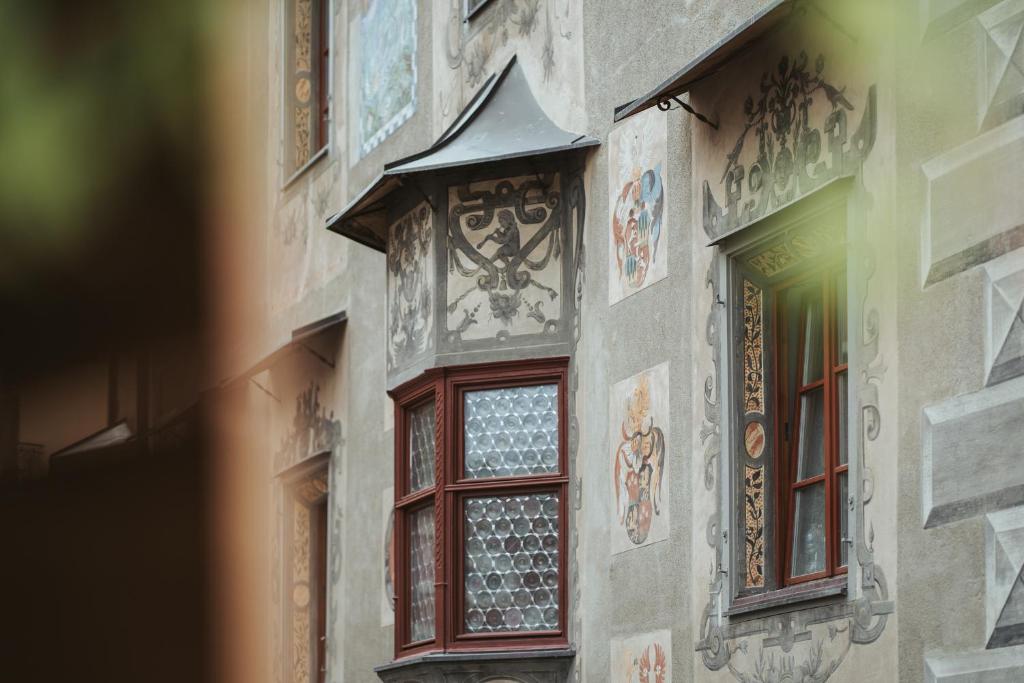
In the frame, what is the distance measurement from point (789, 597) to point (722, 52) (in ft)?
7.73

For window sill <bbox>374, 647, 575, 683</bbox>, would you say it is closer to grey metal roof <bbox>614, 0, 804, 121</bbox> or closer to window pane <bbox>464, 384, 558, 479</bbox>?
window pane <bbox>464, 384, 558, 479</bbox>

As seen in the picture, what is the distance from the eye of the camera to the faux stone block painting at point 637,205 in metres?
7.62

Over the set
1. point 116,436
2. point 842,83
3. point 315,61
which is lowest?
point 116,436

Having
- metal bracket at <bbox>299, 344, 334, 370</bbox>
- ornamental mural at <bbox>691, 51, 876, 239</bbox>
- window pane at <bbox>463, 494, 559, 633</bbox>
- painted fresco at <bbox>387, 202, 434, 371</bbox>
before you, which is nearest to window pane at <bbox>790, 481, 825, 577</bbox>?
ornamental mural at <bbox>691, 51, 876, 239</bbox>

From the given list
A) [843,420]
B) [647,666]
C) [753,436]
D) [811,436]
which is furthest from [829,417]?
[647,666]

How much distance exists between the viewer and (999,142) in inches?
187

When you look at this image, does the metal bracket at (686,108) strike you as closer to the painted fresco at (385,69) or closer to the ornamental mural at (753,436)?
the ornamental mural at (753,436)

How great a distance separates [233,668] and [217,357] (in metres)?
0.70

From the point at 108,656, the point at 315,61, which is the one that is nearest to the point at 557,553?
the point at 315,61

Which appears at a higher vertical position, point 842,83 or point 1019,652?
point 842,83

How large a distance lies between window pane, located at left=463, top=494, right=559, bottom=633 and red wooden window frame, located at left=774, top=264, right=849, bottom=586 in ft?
7.43

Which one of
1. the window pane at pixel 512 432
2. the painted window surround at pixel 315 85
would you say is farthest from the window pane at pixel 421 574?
the painted window surround at pixel 315 85

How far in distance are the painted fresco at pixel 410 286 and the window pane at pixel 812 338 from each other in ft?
10.1

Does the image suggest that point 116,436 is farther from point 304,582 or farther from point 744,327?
point 304,582
